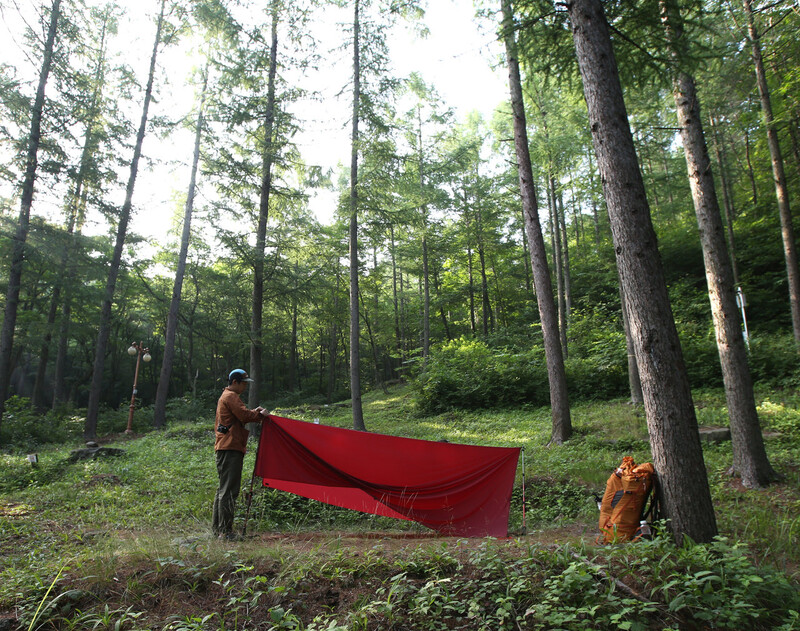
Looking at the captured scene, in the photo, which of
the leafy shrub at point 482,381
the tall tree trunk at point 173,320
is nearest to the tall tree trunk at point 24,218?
the tall tree trunk at point 173,320

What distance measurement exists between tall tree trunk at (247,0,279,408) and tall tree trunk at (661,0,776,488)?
9864mm

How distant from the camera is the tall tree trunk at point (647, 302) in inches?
133

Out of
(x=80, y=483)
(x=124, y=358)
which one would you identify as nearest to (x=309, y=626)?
(x=80, y=483)

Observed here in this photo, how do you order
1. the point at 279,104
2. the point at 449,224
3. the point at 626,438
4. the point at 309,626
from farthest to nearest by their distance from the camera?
the point at 449,224 → the point at 279,104 → the point at 626,438 → the point at 309,626

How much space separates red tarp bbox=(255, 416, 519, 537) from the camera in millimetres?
4957

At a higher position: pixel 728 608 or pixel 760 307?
pixel 760 307

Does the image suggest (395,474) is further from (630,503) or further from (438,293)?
(438,293)

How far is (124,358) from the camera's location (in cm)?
3198

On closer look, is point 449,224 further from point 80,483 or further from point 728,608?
point 728,608

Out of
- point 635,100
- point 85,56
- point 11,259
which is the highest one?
point 85,56

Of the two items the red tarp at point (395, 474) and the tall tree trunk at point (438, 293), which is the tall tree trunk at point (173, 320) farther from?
the red tarp at point (395, 474)

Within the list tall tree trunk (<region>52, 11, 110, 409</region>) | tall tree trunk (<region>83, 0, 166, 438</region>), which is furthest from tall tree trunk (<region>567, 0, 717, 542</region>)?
tall tree trunk (<region>83, 0, 166, 438</region>)

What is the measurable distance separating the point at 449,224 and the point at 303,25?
12331 mm

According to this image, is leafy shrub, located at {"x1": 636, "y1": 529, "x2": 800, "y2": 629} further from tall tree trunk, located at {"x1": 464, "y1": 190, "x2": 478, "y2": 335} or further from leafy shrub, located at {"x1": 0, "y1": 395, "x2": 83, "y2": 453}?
tall tree trunk, located at {"x1": 464, "y1": 190, "x2": 478, "y2": 335}
